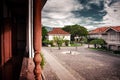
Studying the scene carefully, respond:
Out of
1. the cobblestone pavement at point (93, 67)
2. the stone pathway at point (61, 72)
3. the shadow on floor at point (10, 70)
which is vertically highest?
the shadow on floor at point (10, 70)

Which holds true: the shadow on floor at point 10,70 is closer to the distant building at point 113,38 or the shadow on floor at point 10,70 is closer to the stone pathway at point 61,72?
the stone pathway at point 61,72

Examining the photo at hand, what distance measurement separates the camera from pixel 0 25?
684cm

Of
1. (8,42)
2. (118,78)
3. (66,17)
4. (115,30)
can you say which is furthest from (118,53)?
(66,17)

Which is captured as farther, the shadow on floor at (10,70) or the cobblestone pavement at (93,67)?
the cobblestone pavement at (93,67)

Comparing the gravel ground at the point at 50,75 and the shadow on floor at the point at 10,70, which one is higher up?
the shadow on floor at the point at 10,70

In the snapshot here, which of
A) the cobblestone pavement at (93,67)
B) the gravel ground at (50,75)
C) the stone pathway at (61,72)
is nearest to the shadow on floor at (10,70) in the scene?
the gravel ground at (50,75)

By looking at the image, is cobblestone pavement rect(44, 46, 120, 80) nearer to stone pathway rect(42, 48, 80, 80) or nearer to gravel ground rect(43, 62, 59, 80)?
stone pathway rect(42, 48, 80, 80)

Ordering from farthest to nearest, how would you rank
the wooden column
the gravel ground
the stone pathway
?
the stone pathway < the gravel ground < the wooden column

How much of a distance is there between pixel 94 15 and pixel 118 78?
147002 millimetres

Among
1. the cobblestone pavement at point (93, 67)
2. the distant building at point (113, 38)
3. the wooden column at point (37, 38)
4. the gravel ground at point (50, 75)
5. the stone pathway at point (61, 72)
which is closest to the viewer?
the wooden column at point (37, 38)

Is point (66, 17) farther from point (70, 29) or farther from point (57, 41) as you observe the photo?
point (57, 41)

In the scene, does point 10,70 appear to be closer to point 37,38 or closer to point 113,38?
point 37,38

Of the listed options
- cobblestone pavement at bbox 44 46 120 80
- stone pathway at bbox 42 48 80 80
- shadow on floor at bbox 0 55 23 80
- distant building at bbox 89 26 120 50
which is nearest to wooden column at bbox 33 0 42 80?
shadow on floor at bbox 0 55 23 80

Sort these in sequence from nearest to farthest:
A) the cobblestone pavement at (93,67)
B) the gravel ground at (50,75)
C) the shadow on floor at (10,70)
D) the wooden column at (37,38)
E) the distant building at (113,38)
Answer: the wooden column at (37,38) → the shadow on floor at (10,70) → the gravel ground at (50,75) → the cobblestone pavement at (93,67) → the distant building at (113,38)
